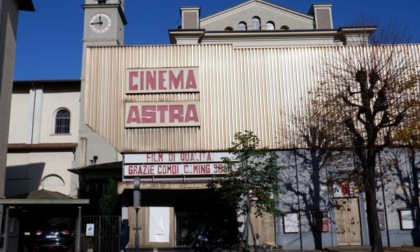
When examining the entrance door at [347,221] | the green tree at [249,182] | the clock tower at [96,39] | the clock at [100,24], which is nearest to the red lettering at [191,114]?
the green tree at [249,182]

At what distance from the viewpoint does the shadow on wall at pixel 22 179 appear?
4125 centimetres

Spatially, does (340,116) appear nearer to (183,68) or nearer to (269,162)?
(269,162)

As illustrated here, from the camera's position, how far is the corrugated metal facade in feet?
75.0

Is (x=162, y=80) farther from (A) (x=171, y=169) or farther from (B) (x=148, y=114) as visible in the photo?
(A) (x=171, y=169)

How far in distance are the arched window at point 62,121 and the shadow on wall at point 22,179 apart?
4387 mm

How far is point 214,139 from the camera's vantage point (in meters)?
22.8

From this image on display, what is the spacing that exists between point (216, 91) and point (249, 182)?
5.80 meters

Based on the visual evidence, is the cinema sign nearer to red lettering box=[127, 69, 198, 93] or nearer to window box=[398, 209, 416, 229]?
red lettering box=[127, 69, 198, 93]

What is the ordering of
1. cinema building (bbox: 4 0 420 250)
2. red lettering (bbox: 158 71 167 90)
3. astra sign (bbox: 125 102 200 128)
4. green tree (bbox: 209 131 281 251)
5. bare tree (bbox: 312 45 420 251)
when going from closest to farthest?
bare tree (bbox: 312 45 420 251) → green tree (bbox: 209 131 281 251) → cinema building (bbox: 4 0 420 250) → astra sign (bbox: 125 102 200 128) → red lettering (bbox: 158 71 167 90)

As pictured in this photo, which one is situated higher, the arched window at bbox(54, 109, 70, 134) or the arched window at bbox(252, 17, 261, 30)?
the arched window at bbox(252, 17, 261, 30)

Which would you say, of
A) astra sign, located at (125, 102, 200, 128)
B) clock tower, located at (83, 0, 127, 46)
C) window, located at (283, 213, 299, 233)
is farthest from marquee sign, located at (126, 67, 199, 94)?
clock tower, located at (83, 0, 127, 46)

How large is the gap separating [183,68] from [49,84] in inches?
1004

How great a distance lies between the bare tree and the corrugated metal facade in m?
0.93

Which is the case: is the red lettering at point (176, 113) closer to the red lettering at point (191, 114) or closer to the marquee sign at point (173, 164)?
the red lettering at point (191, 114)
